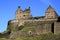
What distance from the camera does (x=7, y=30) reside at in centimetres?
9394

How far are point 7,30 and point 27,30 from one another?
32.4 feet

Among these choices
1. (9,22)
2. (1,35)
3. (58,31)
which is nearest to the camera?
(58,31)

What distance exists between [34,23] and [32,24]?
61cm

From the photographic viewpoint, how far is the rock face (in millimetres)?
83188

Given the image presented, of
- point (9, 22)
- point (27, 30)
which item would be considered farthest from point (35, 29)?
point (9, 22)

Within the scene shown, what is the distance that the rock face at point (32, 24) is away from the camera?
83.2 metres

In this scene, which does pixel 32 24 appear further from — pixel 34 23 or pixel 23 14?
pixel 23 14

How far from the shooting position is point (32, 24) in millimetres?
91125

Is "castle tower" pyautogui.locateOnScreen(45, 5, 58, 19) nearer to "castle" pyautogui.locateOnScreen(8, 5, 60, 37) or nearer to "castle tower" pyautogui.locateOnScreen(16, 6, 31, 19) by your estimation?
"castle" pyautogui.locateOnScreen(8, 5, 60, 37)

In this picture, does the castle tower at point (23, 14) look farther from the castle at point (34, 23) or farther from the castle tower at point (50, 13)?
the castle tower at point (50, 13)

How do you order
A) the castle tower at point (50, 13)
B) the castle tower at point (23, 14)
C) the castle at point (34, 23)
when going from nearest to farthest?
1. the castle at point (34, 23)
2. the castle tower at point (50, 13)
3. the castle tower at point (23, 14)

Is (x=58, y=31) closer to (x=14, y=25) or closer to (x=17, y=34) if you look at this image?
(x=17, y=34)

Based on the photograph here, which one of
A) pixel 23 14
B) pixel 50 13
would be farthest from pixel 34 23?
pixel 23 14

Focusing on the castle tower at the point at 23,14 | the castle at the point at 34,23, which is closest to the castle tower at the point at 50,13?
the castle at the point at 34,23
